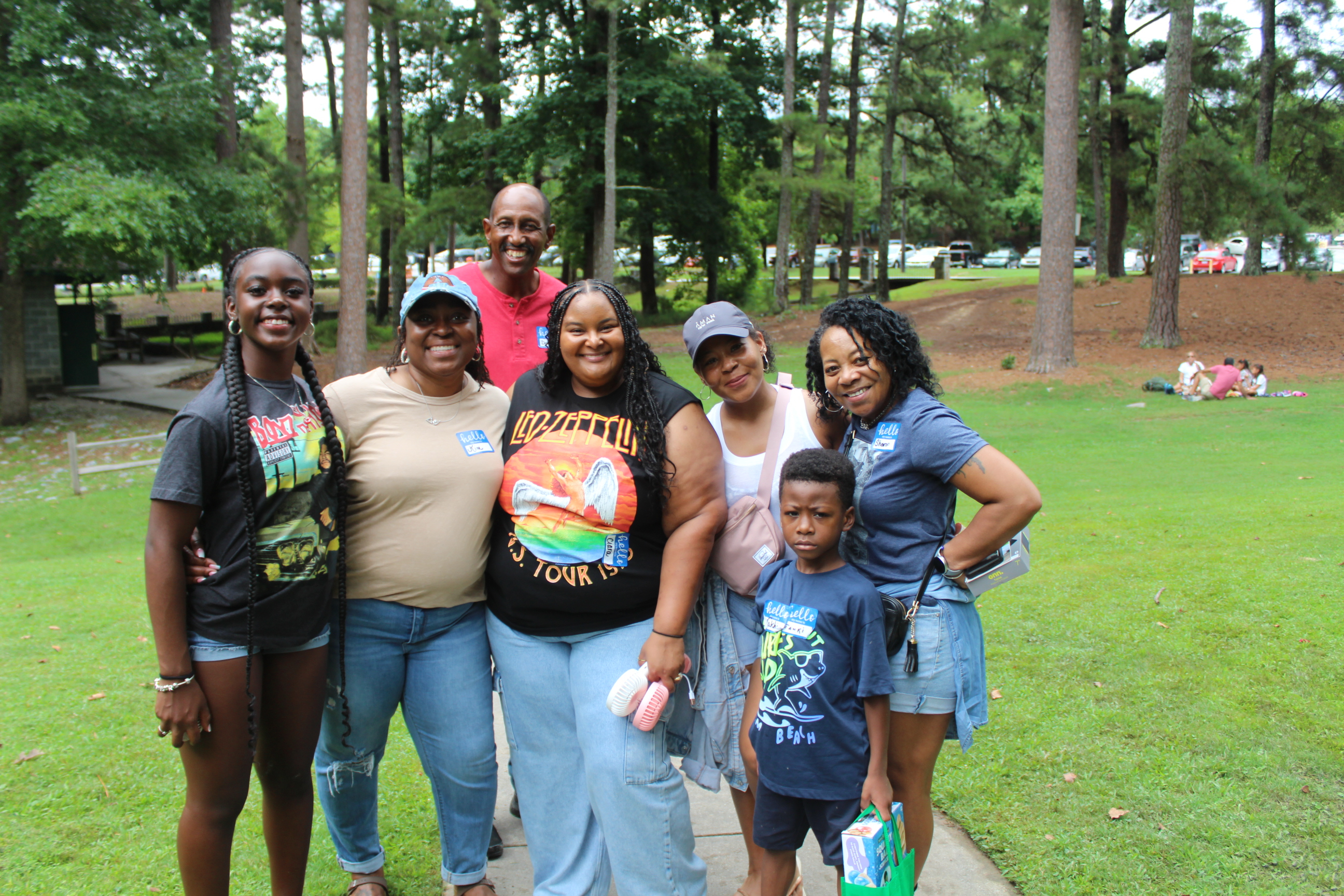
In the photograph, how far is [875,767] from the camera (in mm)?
2699

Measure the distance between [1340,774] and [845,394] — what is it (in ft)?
9.53

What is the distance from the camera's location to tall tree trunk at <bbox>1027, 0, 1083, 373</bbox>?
55.8ft

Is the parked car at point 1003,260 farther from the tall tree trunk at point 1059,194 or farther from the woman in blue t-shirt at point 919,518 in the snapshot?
the woman in blue t-shirt at point 919,518

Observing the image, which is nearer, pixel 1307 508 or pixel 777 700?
pixel 777 700

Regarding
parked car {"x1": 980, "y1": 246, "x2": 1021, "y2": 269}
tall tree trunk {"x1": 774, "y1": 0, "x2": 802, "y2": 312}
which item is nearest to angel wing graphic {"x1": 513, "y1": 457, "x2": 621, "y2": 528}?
tall tree trunk {"x1": 774, "y1": 0, "x2": 802, "y2": 312}

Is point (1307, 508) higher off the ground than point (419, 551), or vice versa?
point (419, 551)

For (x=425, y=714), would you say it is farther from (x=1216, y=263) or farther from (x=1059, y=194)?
(x=1216, y=263)

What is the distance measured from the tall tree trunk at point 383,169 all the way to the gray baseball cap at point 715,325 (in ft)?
90.0

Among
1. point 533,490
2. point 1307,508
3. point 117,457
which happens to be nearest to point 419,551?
point 533,490

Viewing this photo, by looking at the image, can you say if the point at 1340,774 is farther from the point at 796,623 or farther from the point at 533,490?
the point at 533,490

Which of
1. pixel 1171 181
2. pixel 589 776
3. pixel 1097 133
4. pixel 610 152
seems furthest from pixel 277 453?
pixel 1097 133

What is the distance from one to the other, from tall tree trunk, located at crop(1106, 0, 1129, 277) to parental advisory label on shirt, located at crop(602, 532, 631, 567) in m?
27.5

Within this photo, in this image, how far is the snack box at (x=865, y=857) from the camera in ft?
8.45

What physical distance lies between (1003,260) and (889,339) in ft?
191
